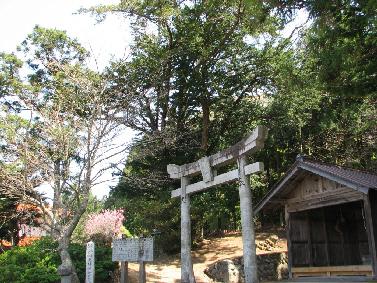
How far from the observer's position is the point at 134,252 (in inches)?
510

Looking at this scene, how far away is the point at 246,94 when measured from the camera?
24.6 metres

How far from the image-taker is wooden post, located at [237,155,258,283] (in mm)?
11992

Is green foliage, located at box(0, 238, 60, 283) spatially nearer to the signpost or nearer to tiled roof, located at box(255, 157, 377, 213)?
the signpost

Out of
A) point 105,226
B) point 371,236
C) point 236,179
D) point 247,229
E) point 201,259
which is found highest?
point 236,179

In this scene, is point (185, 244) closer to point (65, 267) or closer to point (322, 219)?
point (65, 267)

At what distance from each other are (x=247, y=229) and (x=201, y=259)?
384 inches

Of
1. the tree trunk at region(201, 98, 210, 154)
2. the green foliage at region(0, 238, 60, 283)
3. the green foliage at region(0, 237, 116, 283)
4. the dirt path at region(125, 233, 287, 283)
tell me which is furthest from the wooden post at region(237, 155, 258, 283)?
the tree trunk at region(201, 98, 210, 154)

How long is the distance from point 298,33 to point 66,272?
10.1 metres

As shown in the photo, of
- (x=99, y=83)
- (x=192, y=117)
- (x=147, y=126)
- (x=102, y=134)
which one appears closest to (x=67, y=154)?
(x=102, y=134)

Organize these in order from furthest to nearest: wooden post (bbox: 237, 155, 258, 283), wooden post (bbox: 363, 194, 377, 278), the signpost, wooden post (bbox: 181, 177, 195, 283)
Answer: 1. wooden post (bbox: 181, 177, 195, 283)
2. the signpost
3. wooden post (bbox: 363, 194, 377, 278)
4. wooden post (bbox: 237, 155, 258, 283)

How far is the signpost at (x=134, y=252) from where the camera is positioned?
1272cm

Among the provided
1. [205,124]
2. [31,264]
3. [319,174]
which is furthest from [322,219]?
[31,264]

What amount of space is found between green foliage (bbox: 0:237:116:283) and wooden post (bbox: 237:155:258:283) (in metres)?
6.26

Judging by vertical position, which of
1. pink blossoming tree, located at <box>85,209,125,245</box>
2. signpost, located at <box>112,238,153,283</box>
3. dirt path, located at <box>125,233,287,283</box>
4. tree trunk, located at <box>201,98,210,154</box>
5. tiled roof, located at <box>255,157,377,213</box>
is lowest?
dirt path, located at <box>125,233,287,283</box>
